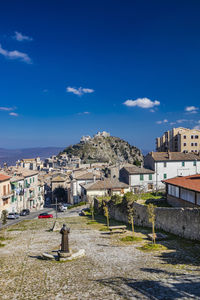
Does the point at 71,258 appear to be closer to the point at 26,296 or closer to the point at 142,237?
the point at 26,296

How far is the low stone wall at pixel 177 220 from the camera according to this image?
19938mm

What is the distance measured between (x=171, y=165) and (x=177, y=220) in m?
46.6

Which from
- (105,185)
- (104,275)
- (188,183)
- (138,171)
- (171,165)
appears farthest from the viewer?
(171,165)

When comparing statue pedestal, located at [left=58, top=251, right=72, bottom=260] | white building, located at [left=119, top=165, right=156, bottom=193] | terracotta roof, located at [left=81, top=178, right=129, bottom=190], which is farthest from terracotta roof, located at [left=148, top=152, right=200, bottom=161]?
statue pedestal, located at [left=58, top=251, right=72, bottom=260]

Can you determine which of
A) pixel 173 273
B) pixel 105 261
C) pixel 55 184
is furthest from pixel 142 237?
pixel 55 184

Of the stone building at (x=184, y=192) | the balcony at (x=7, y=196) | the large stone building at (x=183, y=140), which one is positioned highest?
the large stone building at (x=183, y=140)

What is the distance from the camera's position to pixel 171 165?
6719 centimetres

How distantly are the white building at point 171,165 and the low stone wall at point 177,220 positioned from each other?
124 ft

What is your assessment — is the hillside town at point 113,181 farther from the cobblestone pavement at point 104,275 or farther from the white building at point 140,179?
the cobblestone pavement at point 104,275

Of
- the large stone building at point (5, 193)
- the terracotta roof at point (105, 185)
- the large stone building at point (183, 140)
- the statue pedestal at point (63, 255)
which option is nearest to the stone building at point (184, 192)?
the statue pedestal at point (63, 255)

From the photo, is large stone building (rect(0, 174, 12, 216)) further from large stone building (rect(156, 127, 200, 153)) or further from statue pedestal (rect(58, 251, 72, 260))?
large stone building (rect(156, 127, 200, 153))

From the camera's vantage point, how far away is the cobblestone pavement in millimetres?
10836

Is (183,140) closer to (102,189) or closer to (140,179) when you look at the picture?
(140,179)

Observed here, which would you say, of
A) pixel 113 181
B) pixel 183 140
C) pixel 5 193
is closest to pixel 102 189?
pixel 113 181
